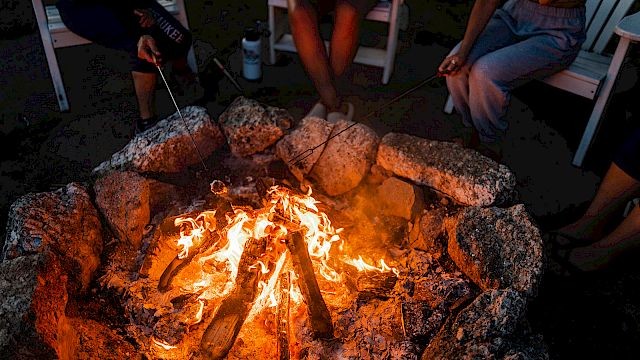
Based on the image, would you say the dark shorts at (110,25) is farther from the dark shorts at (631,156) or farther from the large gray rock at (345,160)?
the dark shorts at (631,156)

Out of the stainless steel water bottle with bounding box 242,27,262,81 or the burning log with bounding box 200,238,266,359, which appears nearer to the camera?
the burning log with bounding box 200,238,266,359

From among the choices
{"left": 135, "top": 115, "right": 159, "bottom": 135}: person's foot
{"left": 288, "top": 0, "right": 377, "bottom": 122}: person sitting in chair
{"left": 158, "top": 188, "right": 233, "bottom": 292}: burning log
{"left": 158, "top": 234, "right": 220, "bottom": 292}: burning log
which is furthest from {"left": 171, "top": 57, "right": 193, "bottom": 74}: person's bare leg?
{"left": 158, "top": 234, "right": 220, "bottom": 292}: burning log

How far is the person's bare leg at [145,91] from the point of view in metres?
3.40

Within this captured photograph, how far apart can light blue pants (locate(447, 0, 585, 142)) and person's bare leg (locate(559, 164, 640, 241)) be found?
0.75 meters

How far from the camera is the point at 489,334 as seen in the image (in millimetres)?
1724

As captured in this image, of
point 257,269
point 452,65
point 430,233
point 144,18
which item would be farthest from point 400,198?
point 144,18

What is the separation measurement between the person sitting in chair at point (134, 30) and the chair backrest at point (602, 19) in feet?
10.0

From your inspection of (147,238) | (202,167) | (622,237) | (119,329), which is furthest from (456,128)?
(119,329)

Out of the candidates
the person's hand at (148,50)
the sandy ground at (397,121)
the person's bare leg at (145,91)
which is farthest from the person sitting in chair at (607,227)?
the person's bare leg at (145,91)

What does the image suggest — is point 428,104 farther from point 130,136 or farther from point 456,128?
point 130,136

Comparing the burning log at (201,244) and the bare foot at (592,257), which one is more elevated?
the burning log at (201,244)

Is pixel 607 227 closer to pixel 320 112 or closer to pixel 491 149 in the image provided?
pixel 491 149

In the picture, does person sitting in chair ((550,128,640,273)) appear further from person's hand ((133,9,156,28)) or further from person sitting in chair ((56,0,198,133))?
person's hand ((133,9,156,28))

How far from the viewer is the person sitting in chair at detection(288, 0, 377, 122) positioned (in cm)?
332
